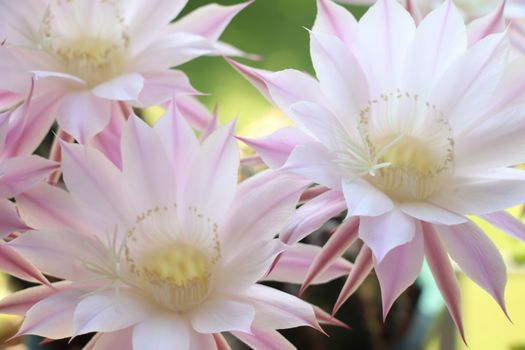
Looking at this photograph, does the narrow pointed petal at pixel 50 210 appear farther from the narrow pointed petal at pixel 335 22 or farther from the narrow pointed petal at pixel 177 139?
the narrow pointed petal at pixel 335 22

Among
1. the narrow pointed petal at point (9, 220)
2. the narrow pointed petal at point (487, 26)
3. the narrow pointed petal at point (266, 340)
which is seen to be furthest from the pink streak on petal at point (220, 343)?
the narrow pointed petal at point (487, 26)

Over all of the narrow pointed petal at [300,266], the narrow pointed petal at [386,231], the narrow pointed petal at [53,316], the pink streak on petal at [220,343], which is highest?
the narrow pointed petal at [386,231]

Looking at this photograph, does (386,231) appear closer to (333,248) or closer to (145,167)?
(333,248)

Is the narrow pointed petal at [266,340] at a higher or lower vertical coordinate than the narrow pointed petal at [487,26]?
lower

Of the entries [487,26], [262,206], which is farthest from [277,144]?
[487,26]

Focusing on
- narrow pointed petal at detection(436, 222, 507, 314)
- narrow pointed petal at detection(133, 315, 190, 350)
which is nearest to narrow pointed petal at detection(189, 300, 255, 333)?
narrow pointed petal at detection(133, 315, 190, 350)

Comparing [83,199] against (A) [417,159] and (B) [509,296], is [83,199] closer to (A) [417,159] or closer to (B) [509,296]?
(A) [417,159]

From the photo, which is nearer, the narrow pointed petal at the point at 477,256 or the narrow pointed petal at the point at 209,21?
the narrow pointed petal at the point at 477,256
